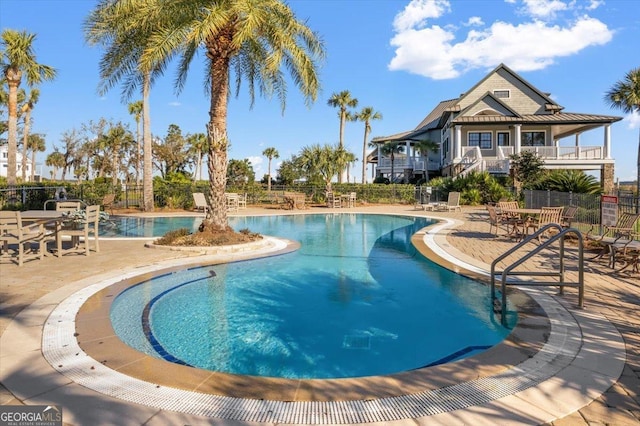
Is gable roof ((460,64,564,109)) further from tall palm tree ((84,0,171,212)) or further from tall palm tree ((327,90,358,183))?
tall palm tree ((84,0,171,212))

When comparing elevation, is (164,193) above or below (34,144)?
below

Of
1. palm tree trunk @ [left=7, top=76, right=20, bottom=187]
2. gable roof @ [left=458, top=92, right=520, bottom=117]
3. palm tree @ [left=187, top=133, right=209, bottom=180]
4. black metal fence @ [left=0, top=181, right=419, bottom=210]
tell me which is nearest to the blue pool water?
black metal fence @ [left=0, top=181, right=419, bottom=210]

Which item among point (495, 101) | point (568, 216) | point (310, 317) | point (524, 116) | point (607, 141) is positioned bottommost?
point (310, 317)

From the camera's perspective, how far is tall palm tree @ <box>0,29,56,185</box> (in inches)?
807

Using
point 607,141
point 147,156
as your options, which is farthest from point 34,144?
point 607,141

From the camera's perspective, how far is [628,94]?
1064 inches

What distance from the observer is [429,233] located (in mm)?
13727

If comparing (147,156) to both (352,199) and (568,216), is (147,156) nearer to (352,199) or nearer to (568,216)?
(352,199)

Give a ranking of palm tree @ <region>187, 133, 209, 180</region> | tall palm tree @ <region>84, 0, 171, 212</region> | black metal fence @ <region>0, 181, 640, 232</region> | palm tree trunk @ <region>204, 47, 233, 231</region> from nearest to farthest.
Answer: tall palm tree @ <region>84, 0, 171, 212</region>, palm tree trunk @ <region>204, 47, 233, 231</region>, black metal fence @ <region>0, 181, 640, 232</region>, palm tree @ <region>187, 133, 209, 180</region>

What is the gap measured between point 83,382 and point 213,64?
934 cm

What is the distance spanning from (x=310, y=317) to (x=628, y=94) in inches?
1217

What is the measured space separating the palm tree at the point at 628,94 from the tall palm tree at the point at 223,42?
2533 cm

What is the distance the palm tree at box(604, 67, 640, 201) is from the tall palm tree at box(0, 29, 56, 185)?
1389 inches

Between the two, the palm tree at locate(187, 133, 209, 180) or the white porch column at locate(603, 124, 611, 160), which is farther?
the palm tree at locate(187, 133, 209, 180)
